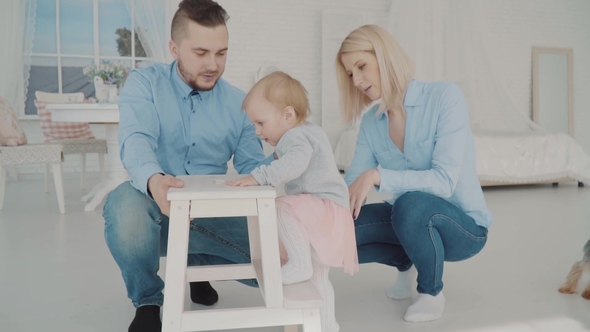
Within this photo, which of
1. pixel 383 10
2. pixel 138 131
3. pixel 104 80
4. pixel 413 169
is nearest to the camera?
pixel 138 131

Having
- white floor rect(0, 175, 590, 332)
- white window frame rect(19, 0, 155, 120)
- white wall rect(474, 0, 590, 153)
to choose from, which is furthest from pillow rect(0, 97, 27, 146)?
white wall rect(474, 0, 590, 153)

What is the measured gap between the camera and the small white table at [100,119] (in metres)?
3.95

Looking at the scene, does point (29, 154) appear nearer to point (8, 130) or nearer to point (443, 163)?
point (8, 130)

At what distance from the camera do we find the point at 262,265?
4.20ft

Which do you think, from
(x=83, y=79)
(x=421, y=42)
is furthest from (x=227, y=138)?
(x=83, y=79)

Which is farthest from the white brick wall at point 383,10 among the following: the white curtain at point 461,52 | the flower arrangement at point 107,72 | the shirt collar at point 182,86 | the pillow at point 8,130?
the shirt collar at point 182,86

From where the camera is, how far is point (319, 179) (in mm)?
1535

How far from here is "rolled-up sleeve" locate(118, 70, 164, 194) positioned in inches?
60.2

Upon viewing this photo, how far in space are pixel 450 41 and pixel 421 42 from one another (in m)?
0.33

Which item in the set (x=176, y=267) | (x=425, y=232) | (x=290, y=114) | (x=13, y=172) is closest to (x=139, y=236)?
(x=176, y=267)

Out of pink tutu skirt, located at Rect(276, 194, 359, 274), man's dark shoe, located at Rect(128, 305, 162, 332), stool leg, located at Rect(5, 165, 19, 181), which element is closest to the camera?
pink tutu skirt, located at Rect(276, 194, 359, 274)

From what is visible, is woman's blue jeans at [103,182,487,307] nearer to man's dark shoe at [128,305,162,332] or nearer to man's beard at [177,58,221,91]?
man's dark shoe at [128,305,162,332]

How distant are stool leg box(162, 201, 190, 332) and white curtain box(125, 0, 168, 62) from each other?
585cm

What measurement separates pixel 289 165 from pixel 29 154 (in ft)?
10.5
